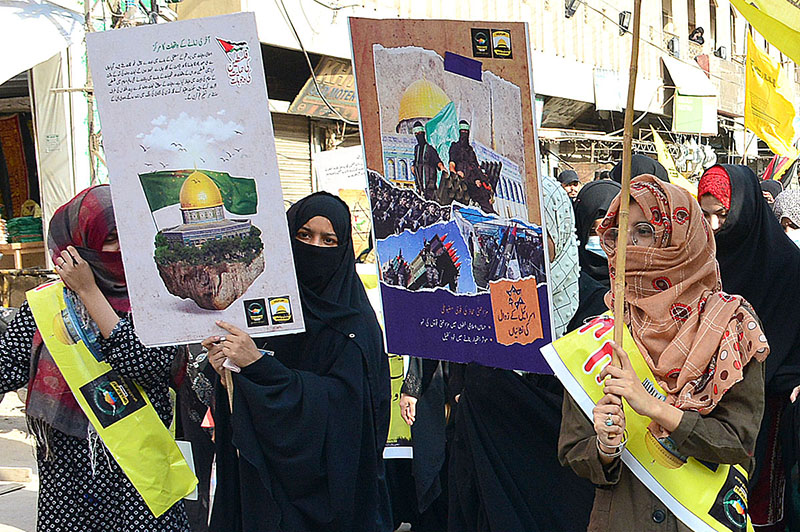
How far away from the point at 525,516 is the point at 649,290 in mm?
1074

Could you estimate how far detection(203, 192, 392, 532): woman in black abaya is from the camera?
2.66 meters

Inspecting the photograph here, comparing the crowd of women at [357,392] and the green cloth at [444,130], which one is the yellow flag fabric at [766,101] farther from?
the green cloth at [444,130]

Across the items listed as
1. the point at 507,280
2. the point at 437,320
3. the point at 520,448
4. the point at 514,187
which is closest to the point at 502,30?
the point at 514,187

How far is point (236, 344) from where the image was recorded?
2.43 metres

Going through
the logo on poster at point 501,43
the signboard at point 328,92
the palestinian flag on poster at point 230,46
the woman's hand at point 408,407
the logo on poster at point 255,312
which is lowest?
the woman's hand at point 408,407

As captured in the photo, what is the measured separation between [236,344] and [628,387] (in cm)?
103

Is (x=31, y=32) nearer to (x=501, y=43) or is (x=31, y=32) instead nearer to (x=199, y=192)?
(x=199, y=192)

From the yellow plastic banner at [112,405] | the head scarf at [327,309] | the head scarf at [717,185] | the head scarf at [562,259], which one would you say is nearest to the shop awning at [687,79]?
the head scarf at [717,185]

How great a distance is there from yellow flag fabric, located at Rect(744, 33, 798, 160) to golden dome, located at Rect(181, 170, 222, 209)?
5381 millimetres

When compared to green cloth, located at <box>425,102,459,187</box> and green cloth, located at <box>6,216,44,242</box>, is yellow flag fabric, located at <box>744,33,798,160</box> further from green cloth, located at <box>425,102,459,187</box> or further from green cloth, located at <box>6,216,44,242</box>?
green cloth, located at <box>6,216,44,242</box>

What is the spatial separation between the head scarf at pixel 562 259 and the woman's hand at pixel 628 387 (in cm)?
80

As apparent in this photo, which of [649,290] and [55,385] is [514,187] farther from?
[55,385]

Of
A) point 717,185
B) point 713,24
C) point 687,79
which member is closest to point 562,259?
point 717,185

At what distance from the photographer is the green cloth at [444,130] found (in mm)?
2535
